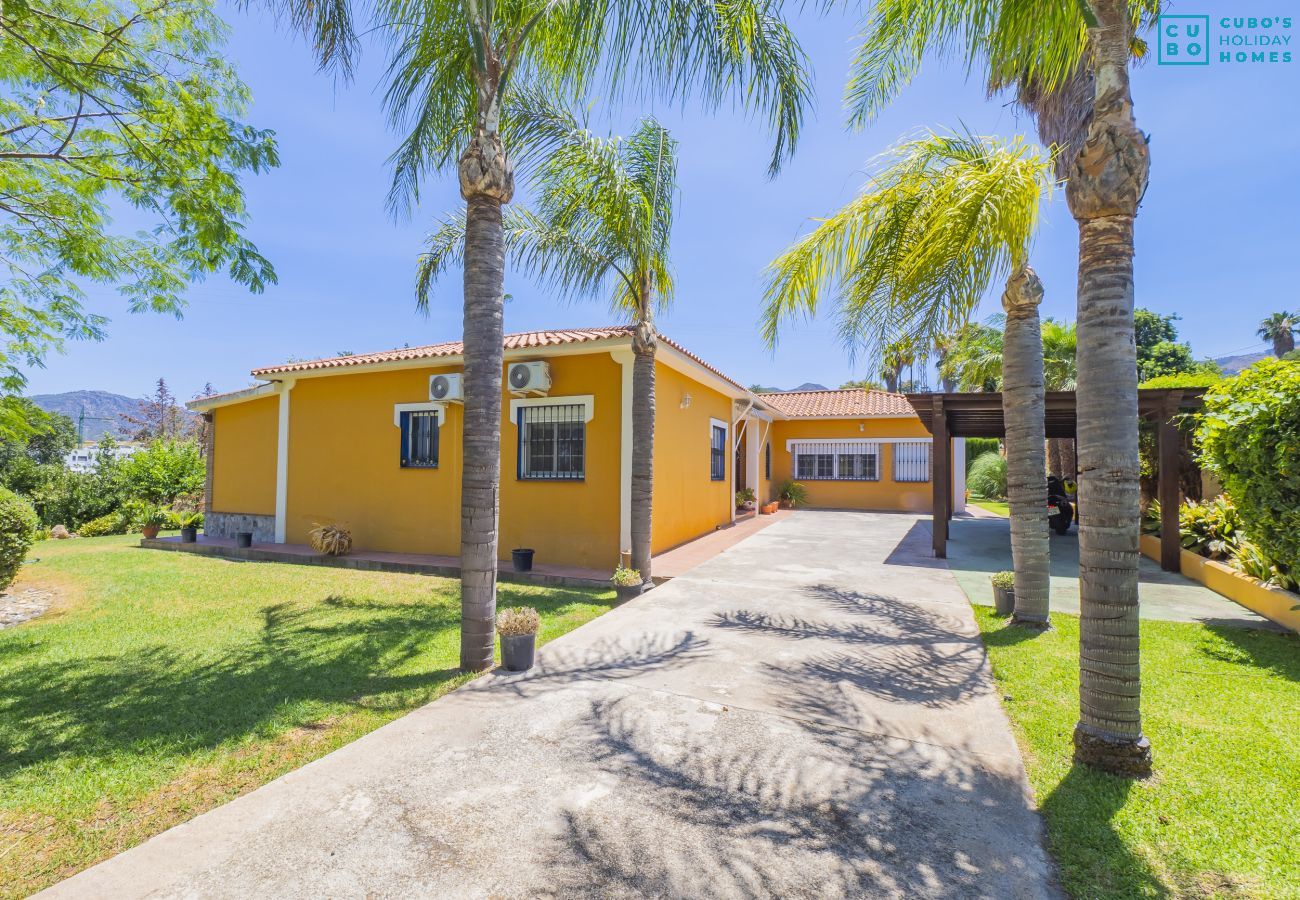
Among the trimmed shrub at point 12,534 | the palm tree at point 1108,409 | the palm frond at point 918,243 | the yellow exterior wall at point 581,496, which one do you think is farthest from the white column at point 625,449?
the trimmed shrub at point 12,534

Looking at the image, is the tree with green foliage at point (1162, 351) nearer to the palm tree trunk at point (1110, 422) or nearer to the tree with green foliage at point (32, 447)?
the palm tree trunk at point (1110, 422)

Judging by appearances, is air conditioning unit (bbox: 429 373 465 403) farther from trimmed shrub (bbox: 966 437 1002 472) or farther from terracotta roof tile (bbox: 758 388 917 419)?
trimmed shrub (bbox: 966 437 1002 472)

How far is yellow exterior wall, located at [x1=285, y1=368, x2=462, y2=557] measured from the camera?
10703mm

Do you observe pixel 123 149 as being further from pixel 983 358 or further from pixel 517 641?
pixel 983 358

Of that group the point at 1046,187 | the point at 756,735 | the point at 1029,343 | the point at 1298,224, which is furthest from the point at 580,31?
the point at 1298,224

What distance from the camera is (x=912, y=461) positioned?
19.8 m

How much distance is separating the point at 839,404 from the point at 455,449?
15.7m

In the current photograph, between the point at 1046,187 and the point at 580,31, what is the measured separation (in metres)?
4.33

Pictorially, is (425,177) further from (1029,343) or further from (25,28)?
(1029,343)

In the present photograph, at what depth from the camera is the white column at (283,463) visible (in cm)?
1217

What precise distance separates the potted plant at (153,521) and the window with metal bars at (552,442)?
32.5 ft

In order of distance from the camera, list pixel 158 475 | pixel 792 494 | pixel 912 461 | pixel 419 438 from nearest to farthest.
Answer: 1. pixel 419 438
2. pixel 158 475
3. pixel 912 461
4. pixel 792 494

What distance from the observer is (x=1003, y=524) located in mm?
15609

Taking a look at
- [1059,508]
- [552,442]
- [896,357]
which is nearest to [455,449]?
[552,442]
